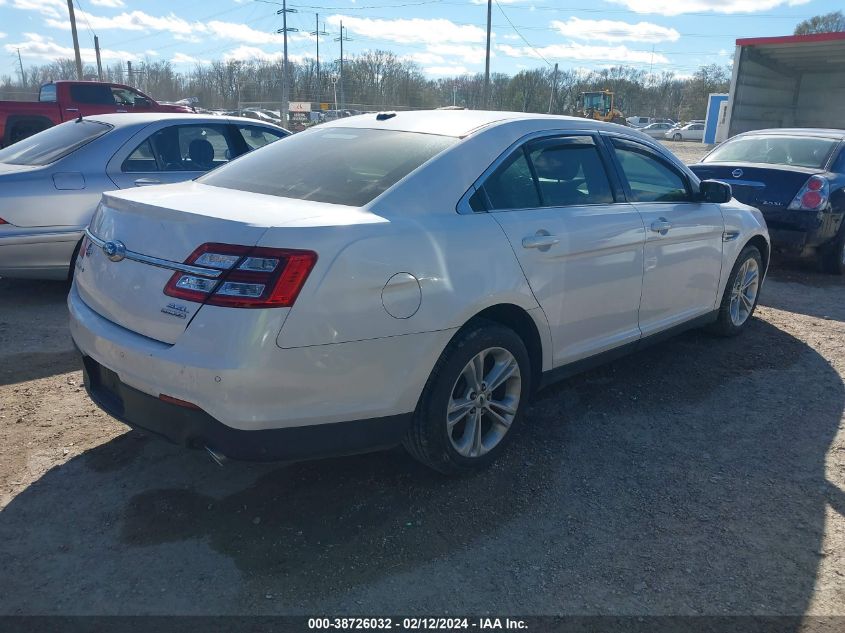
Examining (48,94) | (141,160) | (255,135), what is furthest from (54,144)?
A: (48,94)

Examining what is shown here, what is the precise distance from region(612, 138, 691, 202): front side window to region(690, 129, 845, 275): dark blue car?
11.5 ft

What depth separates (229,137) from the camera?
680 cm

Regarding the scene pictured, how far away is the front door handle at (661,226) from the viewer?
4.05 meters

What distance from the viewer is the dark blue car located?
7.28 meters

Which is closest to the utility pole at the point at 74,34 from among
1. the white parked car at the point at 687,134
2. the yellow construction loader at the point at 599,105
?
the yellow construction loader at the point at 599,105

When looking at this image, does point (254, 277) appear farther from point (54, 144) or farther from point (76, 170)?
point (54, 144)

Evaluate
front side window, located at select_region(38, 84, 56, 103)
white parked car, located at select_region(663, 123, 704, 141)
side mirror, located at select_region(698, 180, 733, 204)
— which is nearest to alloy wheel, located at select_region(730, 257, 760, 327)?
side mirror, located at select_region(698, 180, 733, 204)

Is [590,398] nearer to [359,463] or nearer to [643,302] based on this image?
[643,302]

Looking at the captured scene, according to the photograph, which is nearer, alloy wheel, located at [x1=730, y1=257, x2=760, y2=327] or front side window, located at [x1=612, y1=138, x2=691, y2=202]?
front side window, located at [x1=612, y1=138, x2=691, y2=202]

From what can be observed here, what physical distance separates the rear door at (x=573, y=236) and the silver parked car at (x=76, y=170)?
3726mm

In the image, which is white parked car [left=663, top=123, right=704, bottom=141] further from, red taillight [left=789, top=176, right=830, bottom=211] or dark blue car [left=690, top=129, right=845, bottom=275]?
red taillight [left=789, top=176, right=830, bottom=211]

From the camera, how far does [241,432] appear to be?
98.1 inches

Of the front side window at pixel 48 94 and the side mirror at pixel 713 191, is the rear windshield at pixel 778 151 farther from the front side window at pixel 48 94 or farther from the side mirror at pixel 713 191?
the front side window at pixel 48 94

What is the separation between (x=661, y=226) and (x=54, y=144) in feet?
16.7
